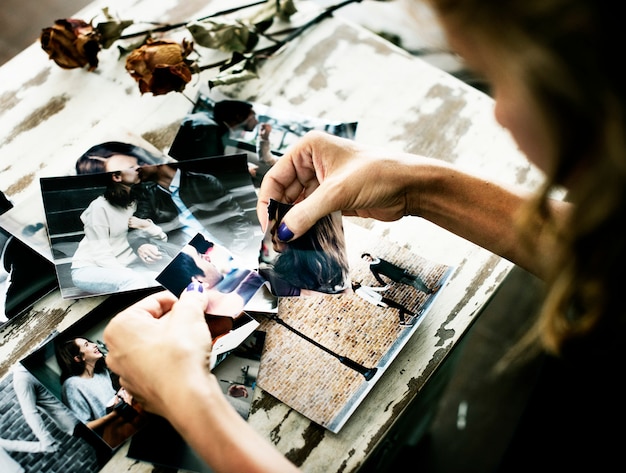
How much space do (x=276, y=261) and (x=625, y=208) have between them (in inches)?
17.8

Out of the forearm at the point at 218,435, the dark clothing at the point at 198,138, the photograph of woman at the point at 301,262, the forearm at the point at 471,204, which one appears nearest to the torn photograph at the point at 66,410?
the forearm at the point at 218,435

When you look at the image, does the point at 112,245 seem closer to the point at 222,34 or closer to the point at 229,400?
the point at 229,400

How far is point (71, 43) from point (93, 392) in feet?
1.99

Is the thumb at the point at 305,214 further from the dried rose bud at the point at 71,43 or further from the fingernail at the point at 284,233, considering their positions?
the dried rose bud at the point at 71,43

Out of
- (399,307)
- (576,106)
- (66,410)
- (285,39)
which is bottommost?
(399,307)

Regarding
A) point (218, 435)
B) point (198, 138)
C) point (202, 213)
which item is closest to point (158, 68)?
point (198, 138)

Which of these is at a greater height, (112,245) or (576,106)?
(576,106)

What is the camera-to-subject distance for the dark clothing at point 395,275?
0.79 meters

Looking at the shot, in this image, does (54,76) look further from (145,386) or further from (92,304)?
(145,386)

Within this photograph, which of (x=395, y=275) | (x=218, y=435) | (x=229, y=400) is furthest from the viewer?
(x=395, y=275)

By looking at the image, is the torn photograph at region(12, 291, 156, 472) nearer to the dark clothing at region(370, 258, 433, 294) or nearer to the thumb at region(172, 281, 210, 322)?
the thumb at region(172, 281, 210, 322)

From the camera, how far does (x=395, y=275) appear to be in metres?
0.79

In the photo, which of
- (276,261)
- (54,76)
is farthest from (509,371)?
(54,76)

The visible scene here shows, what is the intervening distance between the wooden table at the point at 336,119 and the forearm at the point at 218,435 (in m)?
0.08
